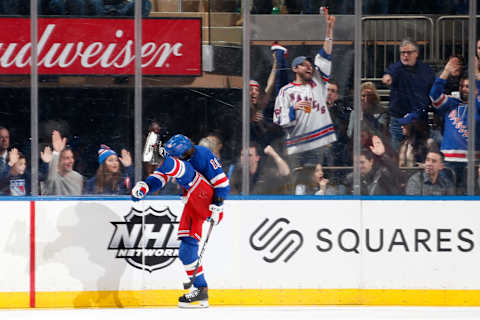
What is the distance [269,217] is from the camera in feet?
22.2

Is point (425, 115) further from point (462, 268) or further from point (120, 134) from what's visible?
point (120, 134)

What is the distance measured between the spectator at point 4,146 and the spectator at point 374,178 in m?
2.89

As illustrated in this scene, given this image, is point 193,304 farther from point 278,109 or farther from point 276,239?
point 278,109

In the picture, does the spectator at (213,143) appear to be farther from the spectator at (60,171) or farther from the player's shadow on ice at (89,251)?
the spectator at (60,171)

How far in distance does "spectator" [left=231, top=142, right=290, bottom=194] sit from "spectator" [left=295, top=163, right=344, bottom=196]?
5.2 inches

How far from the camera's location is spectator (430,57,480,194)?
6.90 metres

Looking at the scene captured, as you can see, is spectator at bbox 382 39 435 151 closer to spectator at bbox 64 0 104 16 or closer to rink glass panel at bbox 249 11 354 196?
rink glass panel at bbox 249 11 354 196

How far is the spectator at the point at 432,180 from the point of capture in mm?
6867

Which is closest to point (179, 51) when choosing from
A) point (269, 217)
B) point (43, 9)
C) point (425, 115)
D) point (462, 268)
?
point (43, 9)

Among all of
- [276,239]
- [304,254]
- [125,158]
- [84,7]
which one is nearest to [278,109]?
[276,239]

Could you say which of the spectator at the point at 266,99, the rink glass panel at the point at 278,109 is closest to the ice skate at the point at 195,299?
the rink glass panel at the point at 278,109

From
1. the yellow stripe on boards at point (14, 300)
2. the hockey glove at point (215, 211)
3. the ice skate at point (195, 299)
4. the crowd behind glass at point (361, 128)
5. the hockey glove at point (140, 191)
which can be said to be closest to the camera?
the hockey glove at point (140, 191)

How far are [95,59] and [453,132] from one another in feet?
10.3

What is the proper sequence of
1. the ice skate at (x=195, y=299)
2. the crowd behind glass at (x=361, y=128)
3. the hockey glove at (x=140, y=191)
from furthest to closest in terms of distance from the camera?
the crowd behind glass at (x=361, y=128)
the ice skate at (x=195, y=299)
the hockey glove at (x=140, y=191)
